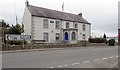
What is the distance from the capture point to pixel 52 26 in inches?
1428

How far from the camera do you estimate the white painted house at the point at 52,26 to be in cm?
3353

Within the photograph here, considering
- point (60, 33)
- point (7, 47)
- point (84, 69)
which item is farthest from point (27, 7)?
point (84, 69)

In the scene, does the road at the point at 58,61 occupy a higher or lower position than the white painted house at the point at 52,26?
lower

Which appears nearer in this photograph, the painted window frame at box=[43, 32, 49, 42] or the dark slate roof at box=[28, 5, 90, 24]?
the dark slate roof at box=[28, 5, 90, 24]

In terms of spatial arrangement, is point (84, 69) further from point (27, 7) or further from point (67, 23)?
point (67, 23)

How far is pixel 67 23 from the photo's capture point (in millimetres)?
39469

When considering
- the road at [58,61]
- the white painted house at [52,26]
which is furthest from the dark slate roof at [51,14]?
the road at [58,61]

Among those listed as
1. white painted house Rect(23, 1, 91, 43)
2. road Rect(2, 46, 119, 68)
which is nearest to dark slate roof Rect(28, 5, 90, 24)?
white painted house Rect(23, 1, 91, 43)

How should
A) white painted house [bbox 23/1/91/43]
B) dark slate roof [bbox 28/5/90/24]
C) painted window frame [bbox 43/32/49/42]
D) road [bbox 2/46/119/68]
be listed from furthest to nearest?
1. painted window frame [bbox 43/32/49/42]
2. dark slate roof [bbox 28/5/90/24]
3. white painted house [bbox 23/1/91/43]
4. road [bbox 2/46/119/68]

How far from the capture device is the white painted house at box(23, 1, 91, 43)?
33531mm

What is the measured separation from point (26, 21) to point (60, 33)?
760cm

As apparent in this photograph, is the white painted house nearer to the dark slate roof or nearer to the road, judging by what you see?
the dark slate roof

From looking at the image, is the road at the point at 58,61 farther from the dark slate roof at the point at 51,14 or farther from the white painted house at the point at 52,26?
the dark slate roof at the point at 51,14

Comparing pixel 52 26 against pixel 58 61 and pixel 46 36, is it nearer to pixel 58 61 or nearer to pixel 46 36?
pixel 46 36
